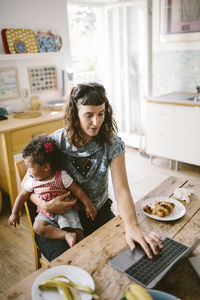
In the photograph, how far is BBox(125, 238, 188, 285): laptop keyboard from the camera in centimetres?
93

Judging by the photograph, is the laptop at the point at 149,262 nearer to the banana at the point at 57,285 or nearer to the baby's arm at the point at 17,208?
the banana at the point at 57,285

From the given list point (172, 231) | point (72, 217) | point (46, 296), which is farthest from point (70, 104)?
Result: point (46, 296)

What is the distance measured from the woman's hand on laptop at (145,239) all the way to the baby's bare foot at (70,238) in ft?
0.99

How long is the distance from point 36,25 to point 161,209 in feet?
9.22

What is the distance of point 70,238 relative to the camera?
4.35 feet

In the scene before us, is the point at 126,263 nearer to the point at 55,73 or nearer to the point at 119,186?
the point at 119,186

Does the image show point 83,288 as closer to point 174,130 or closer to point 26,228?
point 26,228

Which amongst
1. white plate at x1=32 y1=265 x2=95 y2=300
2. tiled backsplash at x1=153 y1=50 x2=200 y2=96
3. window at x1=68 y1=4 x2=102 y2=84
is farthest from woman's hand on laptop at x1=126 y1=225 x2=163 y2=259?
window at x1=68 y1=4 x2=102 y2=84

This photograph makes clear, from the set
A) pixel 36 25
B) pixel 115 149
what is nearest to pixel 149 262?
pixel 115 149

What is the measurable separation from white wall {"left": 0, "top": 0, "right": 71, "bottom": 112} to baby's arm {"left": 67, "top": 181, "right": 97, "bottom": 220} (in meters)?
1.91

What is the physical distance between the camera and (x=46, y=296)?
854 mm

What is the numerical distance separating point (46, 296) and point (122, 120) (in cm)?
397

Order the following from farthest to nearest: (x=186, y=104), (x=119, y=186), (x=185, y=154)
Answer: (x=185, y=154)
(x=186, y=104)
(x=119, y=186)

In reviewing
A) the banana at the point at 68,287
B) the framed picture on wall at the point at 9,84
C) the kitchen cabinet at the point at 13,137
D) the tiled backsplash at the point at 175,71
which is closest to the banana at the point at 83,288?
the banana at the point at 68,287
